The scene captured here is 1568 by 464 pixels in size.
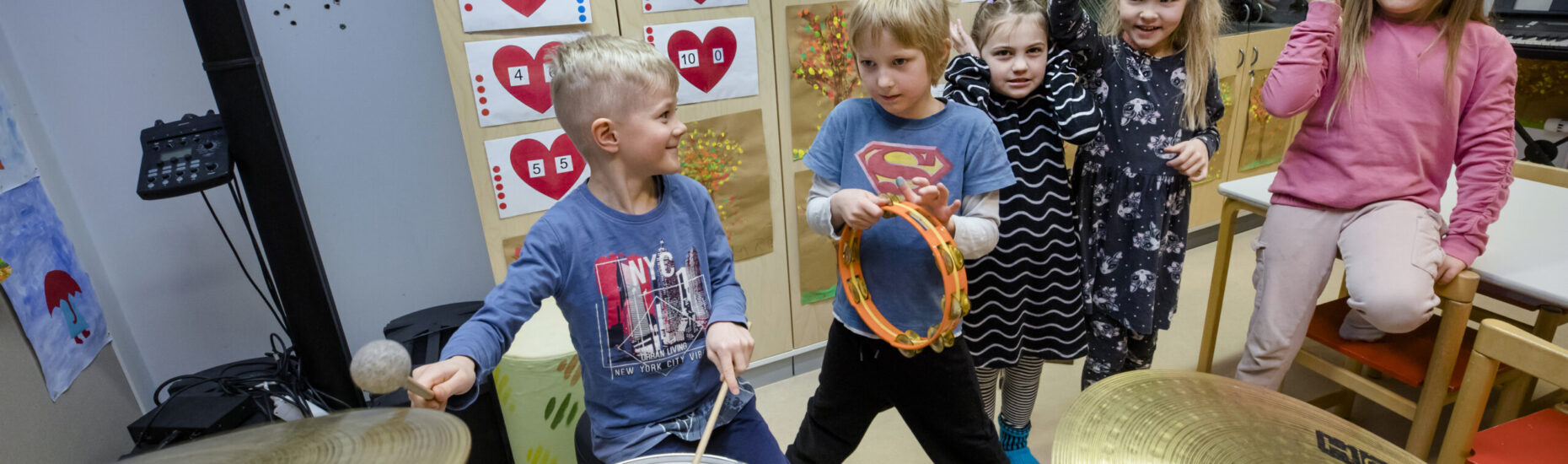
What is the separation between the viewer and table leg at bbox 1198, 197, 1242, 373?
184 centimetres

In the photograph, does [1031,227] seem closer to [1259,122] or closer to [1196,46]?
[1196,46]

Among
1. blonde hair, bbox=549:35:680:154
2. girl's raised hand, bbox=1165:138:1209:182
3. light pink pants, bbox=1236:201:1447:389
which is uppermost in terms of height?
blonde hair, bbox=549:35:680:154

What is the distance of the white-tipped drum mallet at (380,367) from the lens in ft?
2.43

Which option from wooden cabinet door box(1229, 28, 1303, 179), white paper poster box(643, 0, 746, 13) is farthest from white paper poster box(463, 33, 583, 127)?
wooden cabinet door box(1229, 28, 1303, 179)

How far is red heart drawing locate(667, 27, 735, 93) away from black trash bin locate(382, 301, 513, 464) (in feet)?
2.59

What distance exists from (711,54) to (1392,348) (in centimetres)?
166

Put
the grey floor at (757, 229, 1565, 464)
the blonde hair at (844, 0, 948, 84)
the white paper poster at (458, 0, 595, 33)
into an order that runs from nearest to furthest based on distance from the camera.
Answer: the blonde hair at (844, 0, 948, 84) < the white paper poster at (458, 0, 595, 33) < the grey floor at (757, 229, 1565, 464)

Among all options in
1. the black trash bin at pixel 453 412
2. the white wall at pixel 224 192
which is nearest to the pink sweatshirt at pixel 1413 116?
the black trash bin at pixel 453 412

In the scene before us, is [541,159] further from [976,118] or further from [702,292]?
[976,118]

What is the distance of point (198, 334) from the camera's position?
184 centimetres

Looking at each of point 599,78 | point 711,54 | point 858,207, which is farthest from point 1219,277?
point 599,78

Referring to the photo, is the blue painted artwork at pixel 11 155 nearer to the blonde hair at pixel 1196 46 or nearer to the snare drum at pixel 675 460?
the snare drum at pixel 675 460

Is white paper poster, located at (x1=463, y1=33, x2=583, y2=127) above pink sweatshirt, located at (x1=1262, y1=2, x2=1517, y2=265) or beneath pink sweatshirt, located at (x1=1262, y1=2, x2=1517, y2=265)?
above

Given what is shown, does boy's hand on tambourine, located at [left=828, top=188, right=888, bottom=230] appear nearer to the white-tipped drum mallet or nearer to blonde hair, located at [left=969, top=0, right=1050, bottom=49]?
blonde hair, located at [left=969, top=0, right=1050, bottom=49]
